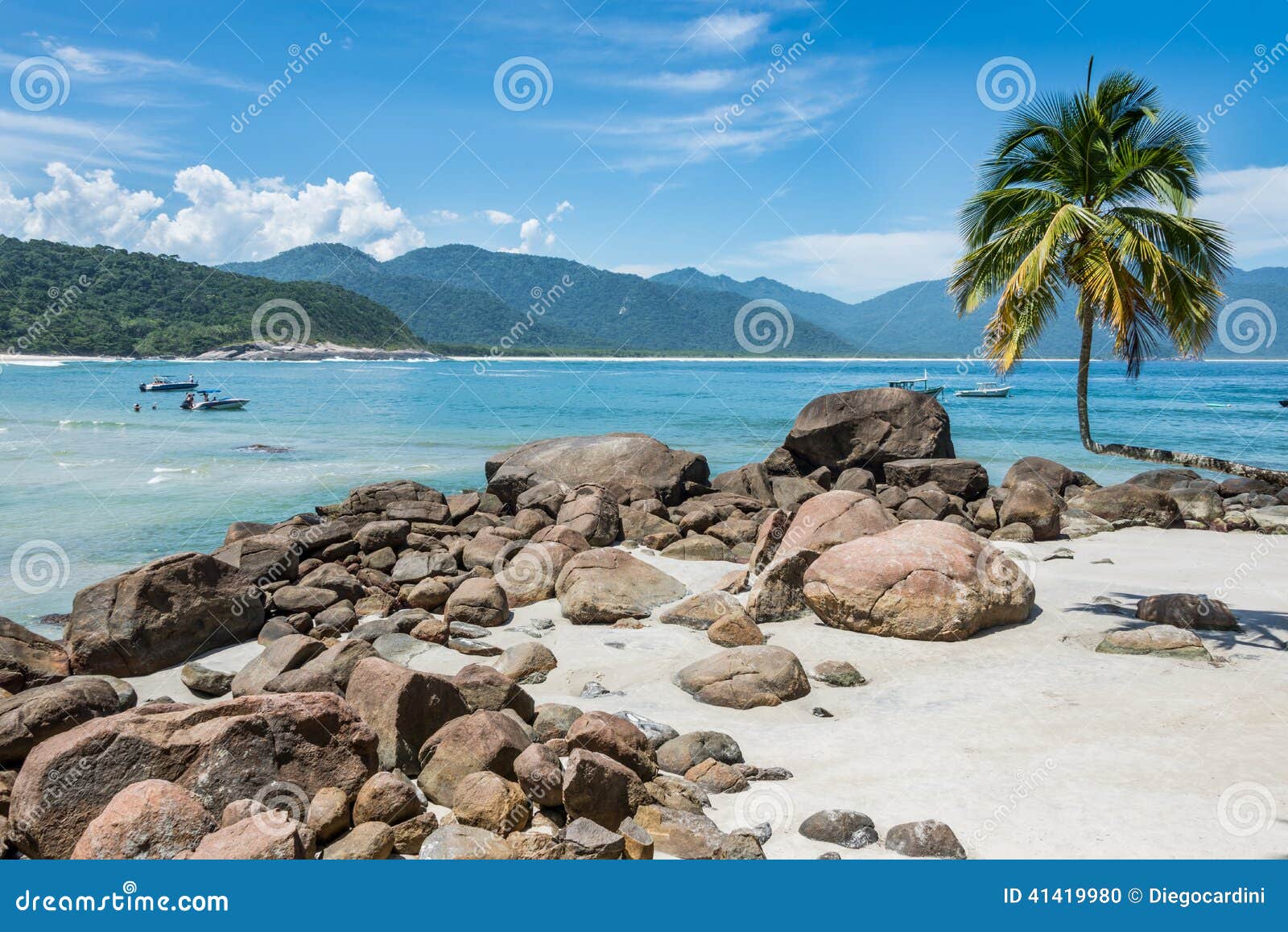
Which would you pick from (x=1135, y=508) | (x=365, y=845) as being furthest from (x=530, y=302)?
(x=365, y=845)

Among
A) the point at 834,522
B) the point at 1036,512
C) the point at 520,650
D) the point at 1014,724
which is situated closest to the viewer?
the point at 1014,724

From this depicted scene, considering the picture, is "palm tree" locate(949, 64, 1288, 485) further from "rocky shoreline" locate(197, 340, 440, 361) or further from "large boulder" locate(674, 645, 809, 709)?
"rocky shoreline" locate(197, 340, 440, 361)

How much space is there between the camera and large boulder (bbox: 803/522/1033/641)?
1012 cm

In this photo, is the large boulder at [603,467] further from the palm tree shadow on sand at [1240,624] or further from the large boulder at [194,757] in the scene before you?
the large boulder at [194,757]

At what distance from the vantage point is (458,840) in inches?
207

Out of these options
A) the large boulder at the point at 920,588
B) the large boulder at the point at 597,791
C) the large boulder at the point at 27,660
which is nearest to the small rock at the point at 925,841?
the large boulder at the point at 597,791

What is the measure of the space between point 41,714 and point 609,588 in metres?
6.59

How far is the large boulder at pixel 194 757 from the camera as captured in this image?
17.8 ft

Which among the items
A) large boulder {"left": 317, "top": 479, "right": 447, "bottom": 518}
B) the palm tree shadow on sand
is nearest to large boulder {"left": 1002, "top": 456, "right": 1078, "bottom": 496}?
the palm tree shadow on sand

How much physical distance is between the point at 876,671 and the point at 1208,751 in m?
3.17

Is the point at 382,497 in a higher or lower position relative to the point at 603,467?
lower

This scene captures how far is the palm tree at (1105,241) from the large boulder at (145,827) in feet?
30.7

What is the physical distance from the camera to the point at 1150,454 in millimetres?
9484

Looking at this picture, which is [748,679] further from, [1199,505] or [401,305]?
[401,305]
